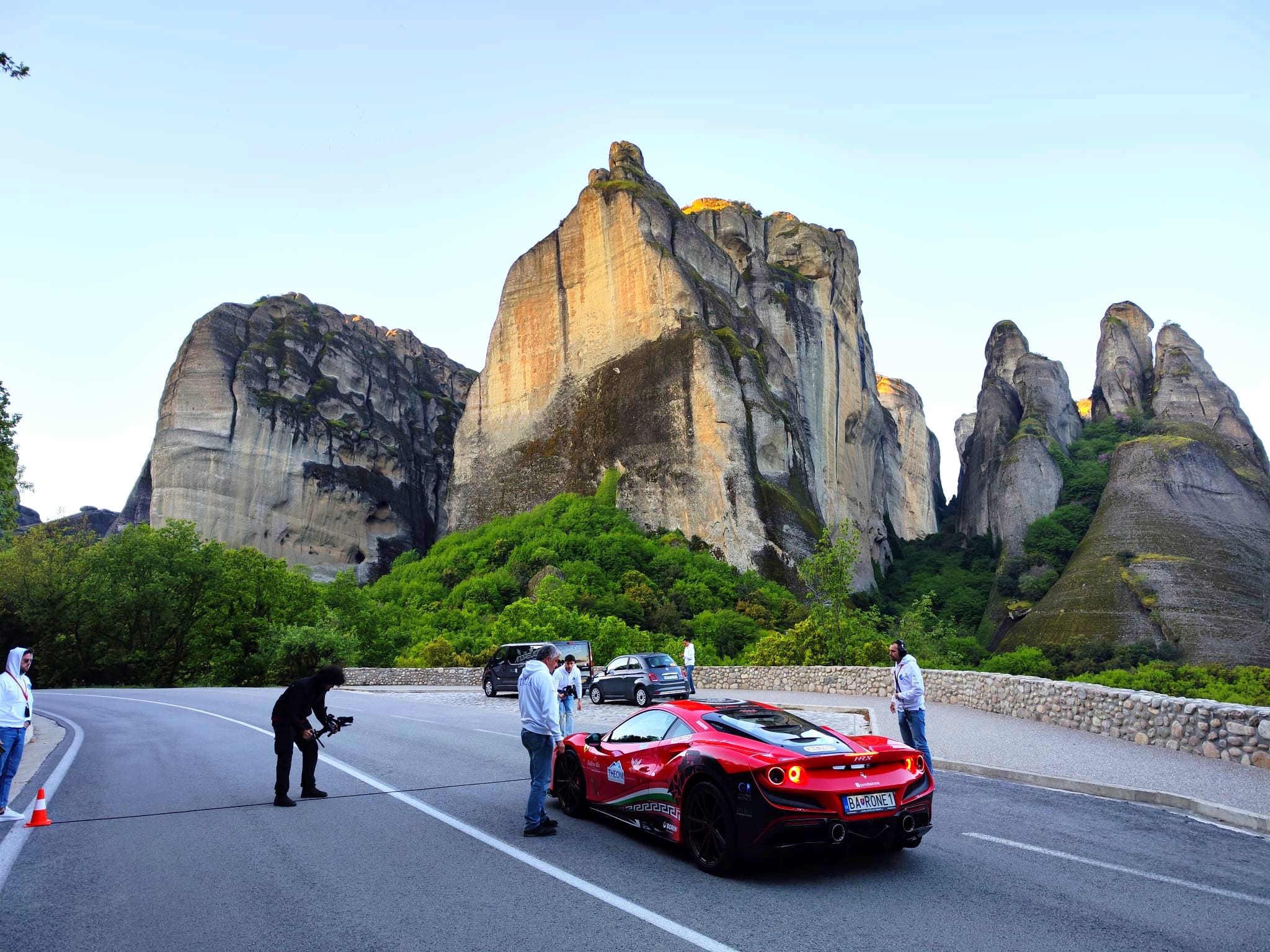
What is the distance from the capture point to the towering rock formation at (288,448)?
75.2 metres

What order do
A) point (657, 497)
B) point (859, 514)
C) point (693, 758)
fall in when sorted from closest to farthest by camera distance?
point (693, 758), point (657, 497), point (859, 514)

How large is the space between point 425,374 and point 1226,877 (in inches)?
4050

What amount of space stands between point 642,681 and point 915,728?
1324 cm

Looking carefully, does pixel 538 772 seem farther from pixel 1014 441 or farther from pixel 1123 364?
pixel 1123 364

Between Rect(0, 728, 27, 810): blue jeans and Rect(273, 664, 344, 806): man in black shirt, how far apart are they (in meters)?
2.55

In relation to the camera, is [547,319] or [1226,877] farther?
[547,319]

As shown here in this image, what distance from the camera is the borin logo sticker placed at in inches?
305

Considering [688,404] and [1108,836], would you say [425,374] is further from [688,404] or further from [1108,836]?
[1108,836]

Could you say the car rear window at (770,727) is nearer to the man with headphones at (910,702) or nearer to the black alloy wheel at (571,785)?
the black alloy wheel at (571,785)

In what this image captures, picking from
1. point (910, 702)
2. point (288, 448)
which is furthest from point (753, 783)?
point (288, 448)

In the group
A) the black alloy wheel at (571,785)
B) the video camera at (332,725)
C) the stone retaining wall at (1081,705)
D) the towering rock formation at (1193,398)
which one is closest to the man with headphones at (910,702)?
the black alloy wheel at (571,785)

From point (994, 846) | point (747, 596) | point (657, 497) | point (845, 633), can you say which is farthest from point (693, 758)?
point (657, 497)

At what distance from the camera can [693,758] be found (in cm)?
685

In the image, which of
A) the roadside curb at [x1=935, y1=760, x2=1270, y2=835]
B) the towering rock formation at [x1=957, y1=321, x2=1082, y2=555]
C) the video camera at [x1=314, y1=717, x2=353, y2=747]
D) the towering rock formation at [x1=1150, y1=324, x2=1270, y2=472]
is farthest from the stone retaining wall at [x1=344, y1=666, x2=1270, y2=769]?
the towering rock formation at [x1=1150, y1=324, x2=1270, y2=472]
